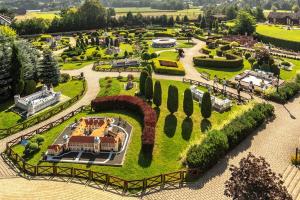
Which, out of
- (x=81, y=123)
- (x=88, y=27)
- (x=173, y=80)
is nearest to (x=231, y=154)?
(x=81, y=123)

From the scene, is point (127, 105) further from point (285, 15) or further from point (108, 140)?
point (285, 15)

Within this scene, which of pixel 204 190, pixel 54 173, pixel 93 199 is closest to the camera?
pixel 93 199

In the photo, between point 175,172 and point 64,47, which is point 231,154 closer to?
point 175,172

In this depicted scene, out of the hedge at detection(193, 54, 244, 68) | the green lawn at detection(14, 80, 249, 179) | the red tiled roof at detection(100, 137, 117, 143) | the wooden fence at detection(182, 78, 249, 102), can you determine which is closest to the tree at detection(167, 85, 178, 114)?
the green lawn at detection(14, 80, 249, 179)

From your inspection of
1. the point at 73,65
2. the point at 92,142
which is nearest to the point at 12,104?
the point at 92,142

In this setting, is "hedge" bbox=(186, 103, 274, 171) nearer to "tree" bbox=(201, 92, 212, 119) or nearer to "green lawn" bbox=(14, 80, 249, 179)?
"green lawn" bbox=(14, 80, 249, 179)

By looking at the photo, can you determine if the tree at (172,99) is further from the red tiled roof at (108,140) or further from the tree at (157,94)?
the red tiled roof at (108,140)

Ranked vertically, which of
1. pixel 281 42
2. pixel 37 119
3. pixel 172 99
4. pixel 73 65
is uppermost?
pixel 281 42
